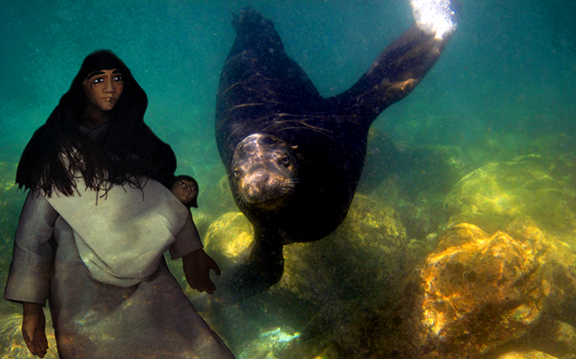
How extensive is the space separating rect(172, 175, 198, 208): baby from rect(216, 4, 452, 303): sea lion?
46 centimetres

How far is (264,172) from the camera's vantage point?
2354mm

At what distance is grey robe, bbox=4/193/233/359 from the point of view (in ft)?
6.01

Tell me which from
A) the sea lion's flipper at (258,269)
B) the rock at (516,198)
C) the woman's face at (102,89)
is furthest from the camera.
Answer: the rock at (516,198)

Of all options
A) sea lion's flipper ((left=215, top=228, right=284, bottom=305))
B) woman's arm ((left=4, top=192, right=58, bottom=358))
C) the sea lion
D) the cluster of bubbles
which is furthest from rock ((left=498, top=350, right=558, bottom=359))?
the cluster of bubbles

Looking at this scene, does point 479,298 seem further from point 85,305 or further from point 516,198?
point 516,198

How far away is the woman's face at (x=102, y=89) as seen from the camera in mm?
1985

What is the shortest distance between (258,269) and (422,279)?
199 centimetres

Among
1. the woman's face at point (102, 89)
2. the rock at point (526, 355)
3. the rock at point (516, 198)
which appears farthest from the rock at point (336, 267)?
the woman's face at point (102, 89)

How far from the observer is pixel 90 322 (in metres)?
1.90

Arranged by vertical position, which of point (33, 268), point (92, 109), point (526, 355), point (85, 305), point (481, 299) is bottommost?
point (526, 355)

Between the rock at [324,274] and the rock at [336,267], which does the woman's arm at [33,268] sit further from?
the rock at [336,267]

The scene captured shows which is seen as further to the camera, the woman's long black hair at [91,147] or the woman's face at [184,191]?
the woman's face at [184,191]

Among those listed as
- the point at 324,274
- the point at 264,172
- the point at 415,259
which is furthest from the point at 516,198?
the point at 264,172

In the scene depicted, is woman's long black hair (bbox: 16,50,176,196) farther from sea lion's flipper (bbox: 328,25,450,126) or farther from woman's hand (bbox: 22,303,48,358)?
sea lion's flipper (bbox: 328,25,450,126)
